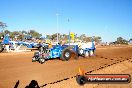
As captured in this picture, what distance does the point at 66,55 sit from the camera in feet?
51.1

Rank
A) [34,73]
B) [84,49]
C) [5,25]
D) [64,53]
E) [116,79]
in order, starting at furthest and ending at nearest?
[5,25]
[84,49]
[64,53]
[34,73]
[116,79]

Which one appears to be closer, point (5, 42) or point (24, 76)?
point (24, 76)

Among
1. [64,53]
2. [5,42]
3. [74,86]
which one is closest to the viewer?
[74,86]

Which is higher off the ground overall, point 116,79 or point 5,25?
point 5,25

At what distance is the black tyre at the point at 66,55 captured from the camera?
1542 cm

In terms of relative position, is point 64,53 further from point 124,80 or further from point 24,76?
point 124,80

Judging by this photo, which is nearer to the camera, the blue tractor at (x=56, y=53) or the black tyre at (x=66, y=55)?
the blue tractor at (x=56, y=53)

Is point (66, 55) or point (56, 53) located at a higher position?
point (56, 53)

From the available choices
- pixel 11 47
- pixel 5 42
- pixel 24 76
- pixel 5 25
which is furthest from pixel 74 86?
pixel 5 25

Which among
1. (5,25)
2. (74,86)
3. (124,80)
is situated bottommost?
(74,86)

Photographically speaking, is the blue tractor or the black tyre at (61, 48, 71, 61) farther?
the black tyre at (61, 48, 71, 61)

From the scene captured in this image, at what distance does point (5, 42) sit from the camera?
21906 millimetres

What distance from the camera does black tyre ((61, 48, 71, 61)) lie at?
15422mm

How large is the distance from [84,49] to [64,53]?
10.8 feet
